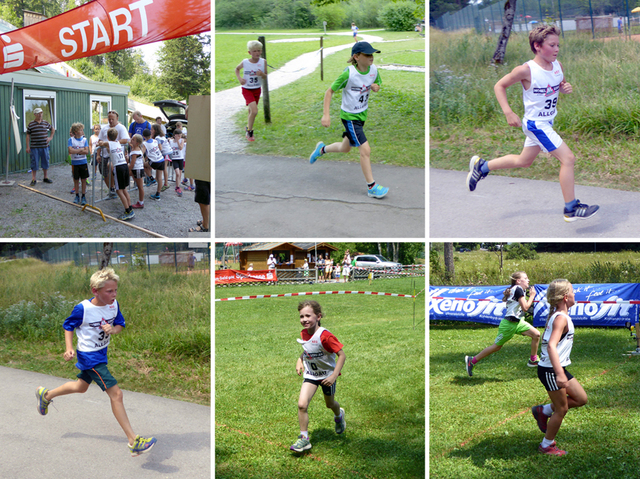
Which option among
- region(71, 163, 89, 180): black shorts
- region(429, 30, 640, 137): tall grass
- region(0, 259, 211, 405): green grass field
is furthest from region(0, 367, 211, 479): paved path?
region(429, 30, 640, 137): tall grass

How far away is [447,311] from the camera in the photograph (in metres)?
10.0

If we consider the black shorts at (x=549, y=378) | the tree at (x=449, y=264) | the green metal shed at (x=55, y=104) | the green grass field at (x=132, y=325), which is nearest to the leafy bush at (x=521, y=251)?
the tree at (x=449, y=264)

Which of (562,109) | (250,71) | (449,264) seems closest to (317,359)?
(250,71)

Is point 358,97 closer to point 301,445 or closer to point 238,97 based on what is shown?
point 301,445

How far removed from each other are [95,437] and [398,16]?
995 centimetres

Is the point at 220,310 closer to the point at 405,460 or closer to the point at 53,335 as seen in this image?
the point at 53,335

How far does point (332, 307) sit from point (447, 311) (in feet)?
8.33

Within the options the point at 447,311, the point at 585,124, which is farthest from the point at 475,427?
the point at 447,311

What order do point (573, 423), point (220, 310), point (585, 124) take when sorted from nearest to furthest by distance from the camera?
1. point (573, 423)
2. point (585, 124)
3. point (220, 310)

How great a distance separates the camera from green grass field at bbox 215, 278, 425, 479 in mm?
3896

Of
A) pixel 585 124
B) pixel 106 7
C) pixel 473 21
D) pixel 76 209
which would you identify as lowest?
pixel 76 209

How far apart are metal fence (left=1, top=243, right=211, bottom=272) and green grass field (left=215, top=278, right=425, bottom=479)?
1458 mm

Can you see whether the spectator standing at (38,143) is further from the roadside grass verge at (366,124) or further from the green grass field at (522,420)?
the green grass field at (522,420)

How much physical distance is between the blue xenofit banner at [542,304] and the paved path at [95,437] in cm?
549
